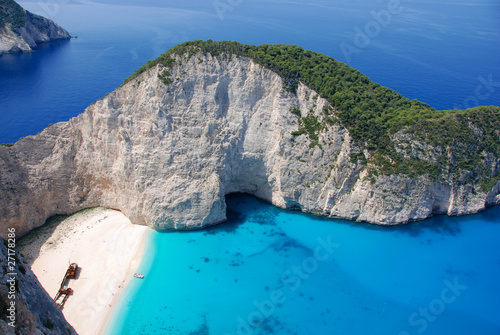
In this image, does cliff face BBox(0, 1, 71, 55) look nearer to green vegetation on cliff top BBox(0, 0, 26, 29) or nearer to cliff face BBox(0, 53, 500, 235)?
green vegetation on cliff top BBox(0, 0, 26, 29)

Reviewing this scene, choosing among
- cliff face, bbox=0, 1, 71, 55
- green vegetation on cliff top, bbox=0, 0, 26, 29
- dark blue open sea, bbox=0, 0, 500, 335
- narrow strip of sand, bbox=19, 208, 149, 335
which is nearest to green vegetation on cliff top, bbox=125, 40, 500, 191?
dark blue open sea, bbox=0, 0, 500, 335

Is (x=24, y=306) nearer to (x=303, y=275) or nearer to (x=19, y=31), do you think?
(x=303, y=275)

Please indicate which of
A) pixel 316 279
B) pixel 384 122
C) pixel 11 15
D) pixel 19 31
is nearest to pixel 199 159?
pixel 316 279

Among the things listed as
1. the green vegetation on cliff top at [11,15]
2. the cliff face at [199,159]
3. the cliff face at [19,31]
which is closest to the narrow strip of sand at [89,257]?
the cliff face at [199,159]

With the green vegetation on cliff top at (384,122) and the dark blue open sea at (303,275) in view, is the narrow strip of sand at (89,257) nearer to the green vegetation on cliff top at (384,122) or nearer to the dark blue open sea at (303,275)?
the dark blue open sea at (303,275)

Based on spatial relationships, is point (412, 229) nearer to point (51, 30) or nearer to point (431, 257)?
point (431, 257)

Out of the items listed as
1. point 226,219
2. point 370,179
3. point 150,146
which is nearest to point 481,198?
point 370,179
